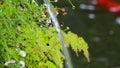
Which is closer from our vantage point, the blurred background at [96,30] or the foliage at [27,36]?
the foliage at [27,36]

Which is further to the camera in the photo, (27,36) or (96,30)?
(96,30)

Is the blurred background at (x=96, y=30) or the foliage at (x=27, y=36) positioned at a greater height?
the foliage at (x=27, y=36)

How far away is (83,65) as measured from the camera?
15.3 ft

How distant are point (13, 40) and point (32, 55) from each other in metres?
0.07

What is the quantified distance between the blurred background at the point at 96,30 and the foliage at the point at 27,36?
3.29 metres

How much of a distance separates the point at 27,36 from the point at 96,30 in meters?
4.51

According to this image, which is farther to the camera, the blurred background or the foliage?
the blurred background

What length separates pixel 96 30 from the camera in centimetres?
577

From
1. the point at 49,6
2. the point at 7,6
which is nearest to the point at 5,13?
the point at 7,6

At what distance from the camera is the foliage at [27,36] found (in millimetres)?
1255

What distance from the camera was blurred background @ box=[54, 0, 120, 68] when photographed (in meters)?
4.98

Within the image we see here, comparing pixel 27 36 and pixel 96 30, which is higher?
pixel 27 36

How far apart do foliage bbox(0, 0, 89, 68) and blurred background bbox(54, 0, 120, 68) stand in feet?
10.8

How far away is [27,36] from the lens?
50.7 inches
